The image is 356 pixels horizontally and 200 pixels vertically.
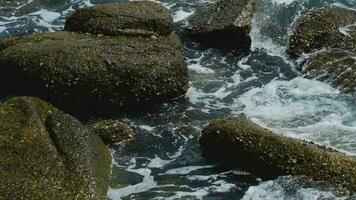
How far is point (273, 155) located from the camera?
7.84m

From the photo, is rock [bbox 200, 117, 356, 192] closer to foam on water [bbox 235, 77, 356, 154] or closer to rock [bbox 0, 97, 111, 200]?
foam on water [bbox 235, 77, 356, 154]

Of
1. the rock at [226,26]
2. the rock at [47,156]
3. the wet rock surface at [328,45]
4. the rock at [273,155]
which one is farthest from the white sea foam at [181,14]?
the rock at [47,156]

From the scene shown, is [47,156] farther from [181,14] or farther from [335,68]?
[181,14]

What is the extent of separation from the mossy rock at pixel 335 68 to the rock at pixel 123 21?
3.29 m

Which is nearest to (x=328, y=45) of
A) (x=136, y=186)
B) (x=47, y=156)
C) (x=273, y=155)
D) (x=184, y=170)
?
(x=273, y=155)

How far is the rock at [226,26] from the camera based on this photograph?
12.7 meters

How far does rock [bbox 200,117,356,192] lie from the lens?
7531 mm

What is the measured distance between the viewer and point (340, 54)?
39.5ft

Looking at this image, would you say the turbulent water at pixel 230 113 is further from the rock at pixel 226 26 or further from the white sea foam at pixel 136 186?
the rock at pixel 226 26

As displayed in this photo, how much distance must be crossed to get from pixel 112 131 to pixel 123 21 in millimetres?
3623

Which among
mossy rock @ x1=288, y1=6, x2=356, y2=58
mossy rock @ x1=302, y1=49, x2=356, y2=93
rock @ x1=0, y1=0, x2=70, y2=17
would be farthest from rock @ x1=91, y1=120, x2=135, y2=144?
rock @ x1=0, y1=0, x2=70, y2=17

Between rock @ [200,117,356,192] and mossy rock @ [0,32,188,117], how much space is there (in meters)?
2.12

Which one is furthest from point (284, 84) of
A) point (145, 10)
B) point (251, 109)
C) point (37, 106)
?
point (37, 106)

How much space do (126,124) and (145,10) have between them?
368cm
